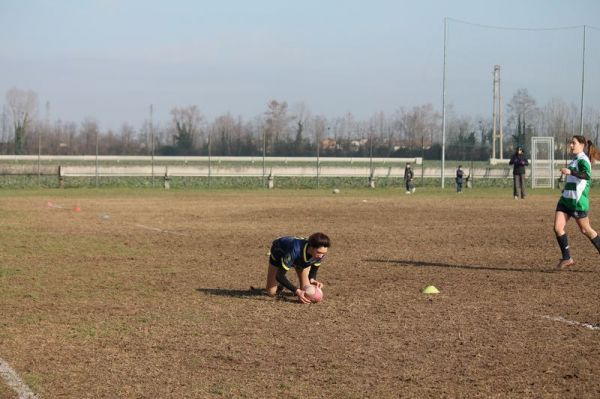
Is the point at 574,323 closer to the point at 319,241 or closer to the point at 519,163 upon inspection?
the point at 319,241

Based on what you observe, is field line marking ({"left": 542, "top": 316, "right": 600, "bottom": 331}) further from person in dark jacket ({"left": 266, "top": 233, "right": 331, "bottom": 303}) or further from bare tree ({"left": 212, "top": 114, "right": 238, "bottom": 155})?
bare tree ({"left": 212, "top": 114, "right": 238, "bottom": 155})

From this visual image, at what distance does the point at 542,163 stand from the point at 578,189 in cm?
3642

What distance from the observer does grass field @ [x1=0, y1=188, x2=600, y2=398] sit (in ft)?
22.6

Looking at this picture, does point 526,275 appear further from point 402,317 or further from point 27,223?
point 27,223

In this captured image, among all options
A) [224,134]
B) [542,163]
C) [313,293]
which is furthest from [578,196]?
[224,134]

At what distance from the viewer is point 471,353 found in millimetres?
7816

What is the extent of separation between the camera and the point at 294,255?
1041 centimetres

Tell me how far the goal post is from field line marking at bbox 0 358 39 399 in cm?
4154

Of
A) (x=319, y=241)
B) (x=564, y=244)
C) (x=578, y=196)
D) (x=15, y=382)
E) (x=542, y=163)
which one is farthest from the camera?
(x=542, y=163)

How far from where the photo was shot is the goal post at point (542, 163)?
4638 cm

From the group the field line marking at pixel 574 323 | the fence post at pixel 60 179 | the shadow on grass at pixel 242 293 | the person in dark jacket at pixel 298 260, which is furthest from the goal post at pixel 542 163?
the field line marking at pixel 574 323

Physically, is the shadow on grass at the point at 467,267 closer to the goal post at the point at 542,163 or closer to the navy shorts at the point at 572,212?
the navy shorts at the point at 572,212

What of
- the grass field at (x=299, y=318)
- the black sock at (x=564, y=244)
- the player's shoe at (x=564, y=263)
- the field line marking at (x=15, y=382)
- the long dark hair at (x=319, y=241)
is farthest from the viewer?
the player's shoe at (x=564, y=263)

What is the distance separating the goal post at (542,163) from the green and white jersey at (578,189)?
33305 mm
